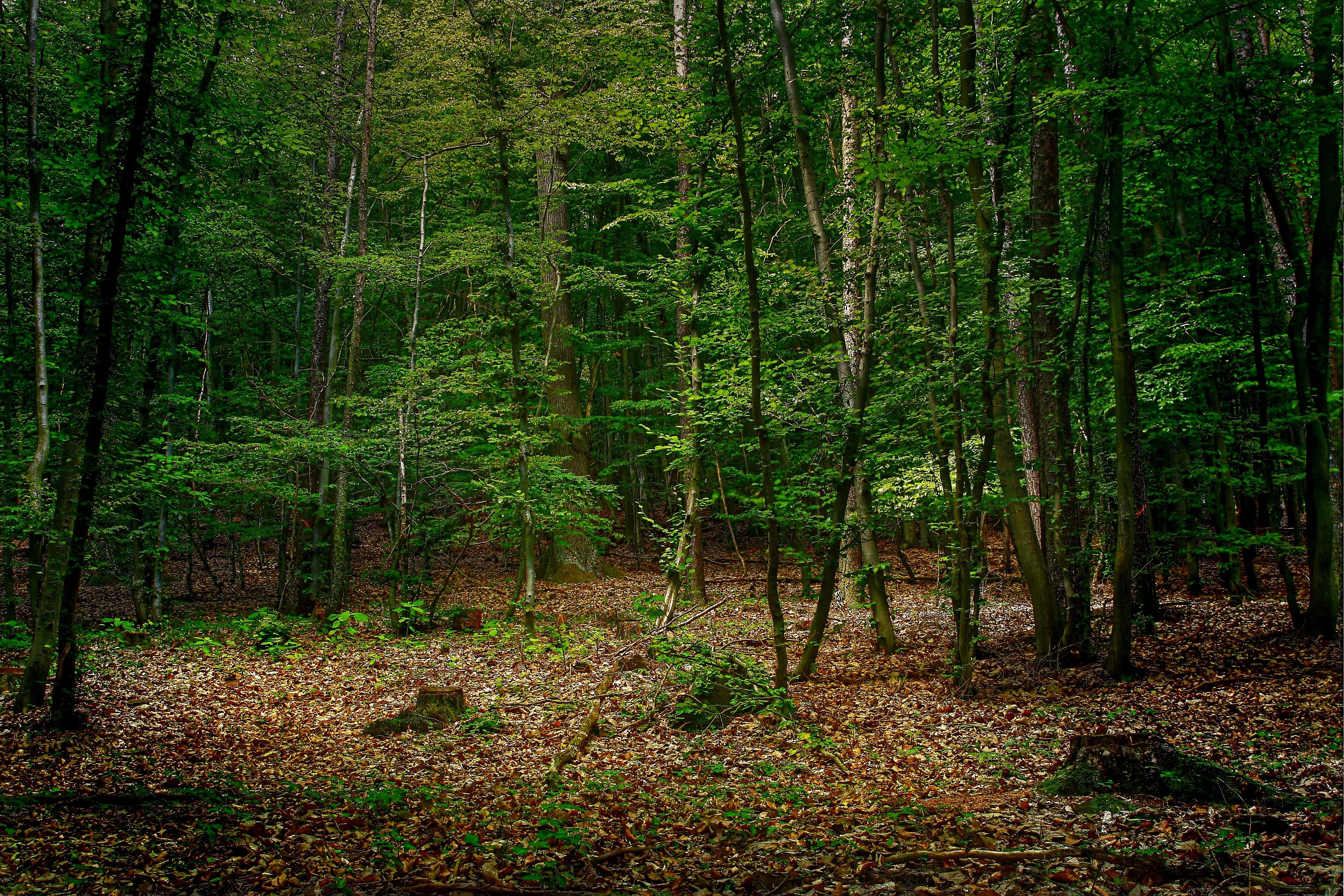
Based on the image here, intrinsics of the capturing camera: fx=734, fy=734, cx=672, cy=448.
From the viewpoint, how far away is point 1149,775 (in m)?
4.50

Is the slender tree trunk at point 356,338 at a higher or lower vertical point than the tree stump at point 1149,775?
higher

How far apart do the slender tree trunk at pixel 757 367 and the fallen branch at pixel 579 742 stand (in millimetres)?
1755

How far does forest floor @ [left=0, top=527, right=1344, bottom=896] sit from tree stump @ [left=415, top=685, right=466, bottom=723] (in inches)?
11.7

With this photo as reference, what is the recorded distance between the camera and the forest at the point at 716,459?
4.49 m

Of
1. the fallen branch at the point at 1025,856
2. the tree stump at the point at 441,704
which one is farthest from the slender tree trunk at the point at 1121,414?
the tree stump at the point at 441,704

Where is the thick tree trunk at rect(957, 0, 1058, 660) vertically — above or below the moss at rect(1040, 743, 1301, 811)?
above

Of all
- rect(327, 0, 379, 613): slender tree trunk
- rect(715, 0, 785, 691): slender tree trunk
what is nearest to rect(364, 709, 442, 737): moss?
rect(715, 0, 785, 691): slender tree trunk

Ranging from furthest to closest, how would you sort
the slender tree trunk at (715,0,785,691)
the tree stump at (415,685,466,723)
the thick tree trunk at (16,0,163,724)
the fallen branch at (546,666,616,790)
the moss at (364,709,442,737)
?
the tree stump at (415,685,466,723) < the moss at (364,709,442,737) < the slender tree trunk at (715,0,785,691) < the thick tree trunk at (16,0,163,724) < the fallen branch at (546,666,616,790)

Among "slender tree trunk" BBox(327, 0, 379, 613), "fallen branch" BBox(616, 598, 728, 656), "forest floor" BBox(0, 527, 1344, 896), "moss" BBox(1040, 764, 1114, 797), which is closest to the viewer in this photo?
"forest floor" BBox(0, 527, 1344, 896)

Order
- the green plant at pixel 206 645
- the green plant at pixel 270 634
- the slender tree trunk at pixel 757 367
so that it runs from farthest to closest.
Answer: the green plant at pixel 270 634
the green plant at pixel 206 645
the slender tree trunk at pixel 757 367

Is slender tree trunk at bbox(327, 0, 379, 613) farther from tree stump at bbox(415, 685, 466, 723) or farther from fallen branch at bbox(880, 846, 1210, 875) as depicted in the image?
fallen branch at bbox(880, 846, 1210, 875)

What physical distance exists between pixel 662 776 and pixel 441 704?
2.57 meters

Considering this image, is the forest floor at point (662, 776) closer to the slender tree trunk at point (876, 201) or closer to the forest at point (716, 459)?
the forest at point (716, 459)

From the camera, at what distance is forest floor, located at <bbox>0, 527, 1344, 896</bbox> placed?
12.5 ft
